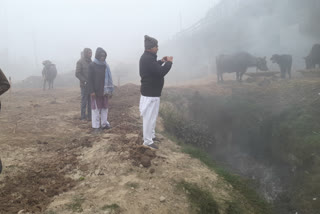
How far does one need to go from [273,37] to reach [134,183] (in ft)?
66.4

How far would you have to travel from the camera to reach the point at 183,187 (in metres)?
3.48

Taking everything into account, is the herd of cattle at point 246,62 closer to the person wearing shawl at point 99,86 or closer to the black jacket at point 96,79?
the person wearing shawl at point 99,86

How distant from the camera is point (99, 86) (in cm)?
554

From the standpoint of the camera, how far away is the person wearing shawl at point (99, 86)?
18.0 ft

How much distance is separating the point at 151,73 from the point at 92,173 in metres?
1.83

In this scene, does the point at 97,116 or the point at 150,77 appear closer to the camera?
the point at 150,77

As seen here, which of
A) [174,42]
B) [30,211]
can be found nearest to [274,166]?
[30,211]

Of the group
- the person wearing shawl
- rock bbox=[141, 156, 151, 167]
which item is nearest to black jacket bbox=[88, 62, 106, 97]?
the person wearing shawl

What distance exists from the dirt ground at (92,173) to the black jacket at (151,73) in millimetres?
984

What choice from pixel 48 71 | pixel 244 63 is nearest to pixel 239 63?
pixel 244 63

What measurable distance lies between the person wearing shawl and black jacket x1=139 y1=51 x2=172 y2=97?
5.17ft

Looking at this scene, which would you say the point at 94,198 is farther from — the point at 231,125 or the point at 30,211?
the point at 231,125

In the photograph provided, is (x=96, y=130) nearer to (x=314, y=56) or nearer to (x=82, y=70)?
(x=82, y=70)

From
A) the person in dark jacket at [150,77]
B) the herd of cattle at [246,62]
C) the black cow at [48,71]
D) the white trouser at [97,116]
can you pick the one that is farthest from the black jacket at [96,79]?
the herd of cattle at [246,62]
